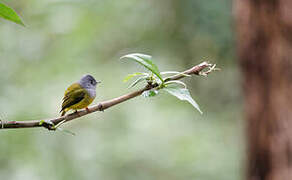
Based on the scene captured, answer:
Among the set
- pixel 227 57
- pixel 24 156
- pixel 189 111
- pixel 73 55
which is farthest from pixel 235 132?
pixel 24 156

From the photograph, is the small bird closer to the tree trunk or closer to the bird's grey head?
the bird's grey head

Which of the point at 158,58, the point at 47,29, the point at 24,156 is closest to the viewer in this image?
the point at 24,156

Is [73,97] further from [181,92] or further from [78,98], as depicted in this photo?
[181,92]

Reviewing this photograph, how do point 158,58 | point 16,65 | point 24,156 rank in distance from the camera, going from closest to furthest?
1. point 24,156
2. point 16,65
3. point 158,58

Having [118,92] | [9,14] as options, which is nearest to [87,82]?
[9,14]

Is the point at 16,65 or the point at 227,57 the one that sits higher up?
the point at 227,57

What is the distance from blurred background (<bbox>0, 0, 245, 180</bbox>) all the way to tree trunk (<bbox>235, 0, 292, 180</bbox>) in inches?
87.8

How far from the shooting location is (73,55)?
645 centimetres

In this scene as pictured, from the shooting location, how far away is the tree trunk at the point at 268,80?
155 inches

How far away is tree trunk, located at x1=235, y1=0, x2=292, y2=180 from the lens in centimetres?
395

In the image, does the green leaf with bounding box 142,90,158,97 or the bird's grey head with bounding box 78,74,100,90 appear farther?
the bird's grey head with bounding box 78,74,100,90

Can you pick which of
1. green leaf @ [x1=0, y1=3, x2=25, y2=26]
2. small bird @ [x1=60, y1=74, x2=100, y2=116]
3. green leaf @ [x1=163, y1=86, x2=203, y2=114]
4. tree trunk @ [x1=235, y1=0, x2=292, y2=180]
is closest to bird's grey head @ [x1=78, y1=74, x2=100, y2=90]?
small bird @ [x1=60, y1=74, x2=100, y2=116]

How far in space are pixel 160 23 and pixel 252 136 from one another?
11.2 feet

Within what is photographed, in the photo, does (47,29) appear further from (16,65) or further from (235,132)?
(235,132)
